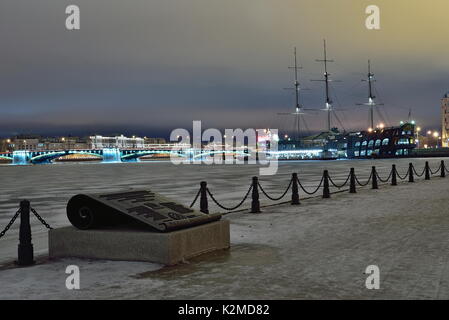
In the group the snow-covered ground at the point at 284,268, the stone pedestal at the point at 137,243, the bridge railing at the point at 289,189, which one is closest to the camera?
the snow-covered ground at the point at 284,268

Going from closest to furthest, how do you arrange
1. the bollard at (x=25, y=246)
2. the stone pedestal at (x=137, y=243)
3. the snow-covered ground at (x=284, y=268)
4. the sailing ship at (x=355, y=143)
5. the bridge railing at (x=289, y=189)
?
the snow-covered ground at (x=284, y=268) → the stone pedestal at (x=137, y=243) → the bollard at (x=25, y=246) → the bridge railing at (x=289, y=189) → the sailing ship at (x=355, y=143)

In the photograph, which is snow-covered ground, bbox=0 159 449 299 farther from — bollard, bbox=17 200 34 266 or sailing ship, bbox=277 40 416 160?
sailing ship, bbox=277 40 416 160

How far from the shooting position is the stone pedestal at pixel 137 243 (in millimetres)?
7254

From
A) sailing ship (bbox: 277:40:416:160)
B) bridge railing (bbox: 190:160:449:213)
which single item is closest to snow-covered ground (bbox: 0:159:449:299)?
bridge railing (bbox: 190:160:449:213)

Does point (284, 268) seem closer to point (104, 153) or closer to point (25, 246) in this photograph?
point (25, 246)

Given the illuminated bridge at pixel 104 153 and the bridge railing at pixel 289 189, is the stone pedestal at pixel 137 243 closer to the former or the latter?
the bridge railing at pixel 289 189

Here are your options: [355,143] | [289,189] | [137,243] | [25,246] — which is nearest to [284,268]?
[137,243]

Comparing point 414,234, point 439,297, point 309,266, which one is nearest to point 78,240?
point 309,266

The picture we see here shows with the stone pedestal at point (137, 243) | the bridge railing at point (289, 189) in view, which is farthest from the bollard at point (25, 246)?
the bridge railing at point (289, 189)

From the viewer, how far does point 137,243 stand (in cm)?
741
